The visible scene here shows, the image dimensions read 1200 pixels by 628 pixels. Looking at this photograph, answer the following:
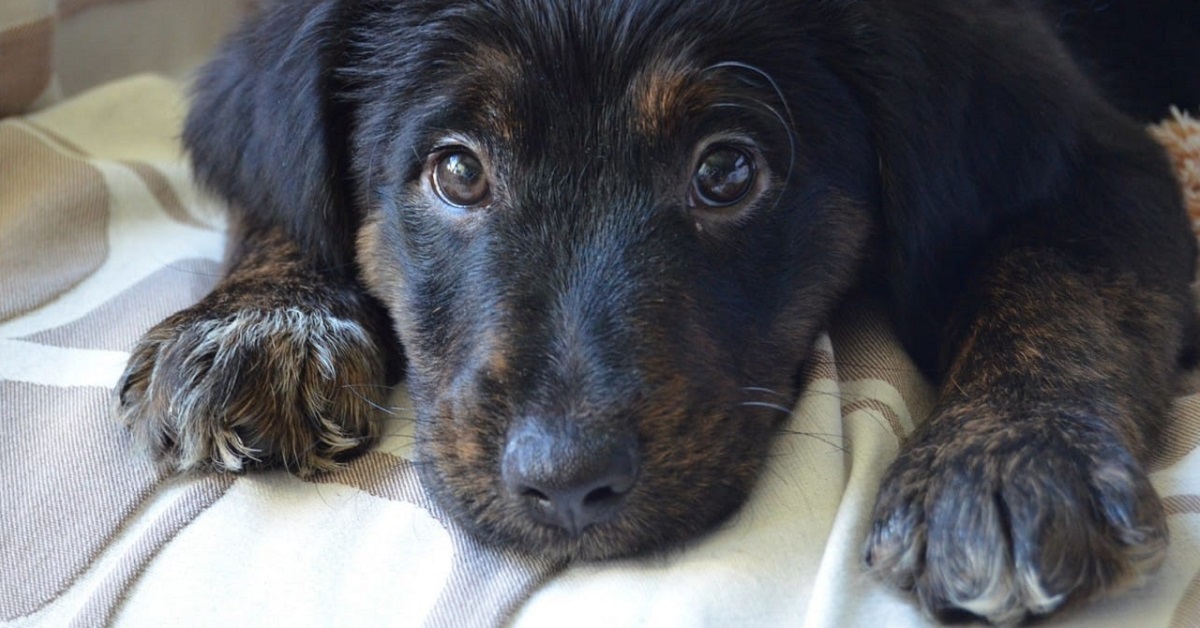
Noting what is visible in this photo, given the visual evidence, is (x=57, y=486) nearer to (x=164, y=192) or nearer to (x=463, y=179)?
(x=463, y=179)

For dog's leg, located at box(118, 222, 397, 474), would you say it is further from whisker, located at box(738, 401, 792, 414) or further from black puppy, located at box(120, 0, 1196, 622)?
whisker, located at box(738, 401, 792, 414)

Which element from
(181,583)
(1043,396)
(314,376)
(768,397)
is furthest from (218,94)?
(1043,396)

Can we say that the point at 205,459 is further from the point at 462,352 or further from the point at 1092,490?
the point at 1092,490

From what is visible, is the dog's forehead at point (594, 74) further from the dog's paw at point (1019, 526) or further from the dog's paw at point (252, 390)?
the dog's paw at point (1019, 526)

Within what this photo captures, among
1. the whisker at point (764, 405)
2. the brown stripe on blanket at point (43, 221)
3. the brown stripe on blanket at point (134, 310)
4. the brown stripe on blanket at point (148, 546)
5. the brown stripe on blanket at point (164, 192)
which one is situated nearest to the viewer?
the brown stripe on blanket at point (148, 546)

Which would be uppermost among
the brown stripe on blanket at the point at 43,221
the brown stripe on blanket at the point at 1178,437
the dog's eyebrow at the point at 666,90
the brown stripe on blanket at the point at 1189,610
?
the dog's eyebrow at the point at 666,90

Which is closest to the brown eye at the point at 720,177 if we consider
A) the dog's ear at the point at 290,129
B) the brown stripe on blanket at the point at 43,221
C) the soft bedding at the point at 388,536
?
the soft bedding at the point at 388,536

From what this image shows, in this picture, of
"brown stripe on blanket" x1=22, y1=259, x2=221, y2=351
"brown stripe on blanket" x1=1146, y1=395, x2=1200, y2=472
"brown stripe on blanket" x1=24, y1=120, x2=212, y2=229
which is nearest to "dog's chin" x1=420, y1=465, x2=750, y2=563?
"brown stripe on blanket" x1=1146, y1=395, x2=1200, y2=472
